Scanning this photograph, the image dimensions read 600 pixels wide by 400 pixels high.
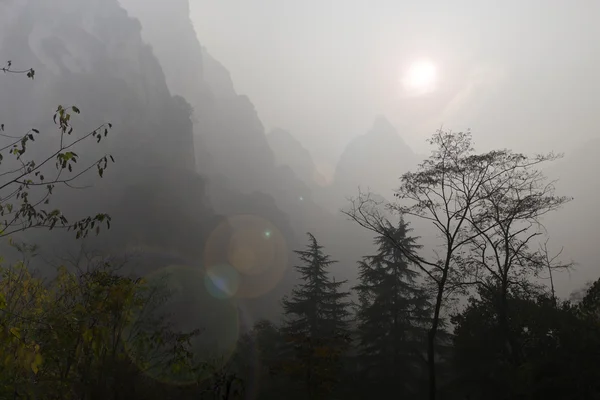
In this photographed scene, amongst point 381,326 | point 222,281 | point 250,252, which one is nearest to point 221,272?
point 222,281

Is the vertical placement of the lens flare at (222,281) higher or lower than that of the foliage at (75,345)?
higher

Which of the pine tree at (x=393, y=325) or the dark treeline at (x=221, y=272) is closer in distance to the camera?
the dark treeline at (x=221, y=272)

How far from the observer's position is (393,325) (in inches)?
932

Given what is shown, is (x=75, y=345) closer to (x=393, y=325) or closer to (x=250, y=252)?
(x=393, y=325)

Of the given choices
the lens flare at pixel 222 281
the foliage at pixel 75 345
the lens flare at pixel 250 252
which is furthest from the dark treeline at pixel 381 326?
the lens flare at pixel 250 252

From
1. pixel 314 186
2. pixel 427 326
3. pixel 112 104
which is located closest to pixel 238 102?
pixel 314 186

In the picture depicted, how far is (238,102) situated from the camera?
12512 centimetres

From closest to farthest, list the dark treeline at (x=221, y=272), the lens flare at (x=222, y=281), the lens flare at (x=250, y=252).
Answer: the dark treeline at (x=221, y=272), the lens flare at (x=222, y=281), the lens flare at (x=250, y=252)

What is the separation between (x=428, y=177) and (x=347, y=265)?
77.6 meters

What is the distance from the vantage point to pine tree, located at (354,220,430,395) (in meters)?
22.5

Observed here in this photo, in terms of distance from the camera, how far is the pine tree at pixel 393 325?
22.5 m

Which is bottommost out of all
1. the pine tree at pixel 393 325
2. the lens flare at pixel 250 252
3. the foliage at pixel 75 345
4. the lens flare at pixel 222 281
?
the foliage at pixel 75 345

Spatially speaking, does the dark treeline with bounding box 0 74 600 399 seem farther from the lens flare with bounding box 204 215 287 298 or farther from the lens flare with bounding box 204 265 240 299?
the lens flare with bounding box 204 215 287 298

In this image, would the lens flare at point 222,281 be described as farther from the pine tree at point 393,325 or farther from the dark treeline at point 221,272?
the pine tree at point 393,325
